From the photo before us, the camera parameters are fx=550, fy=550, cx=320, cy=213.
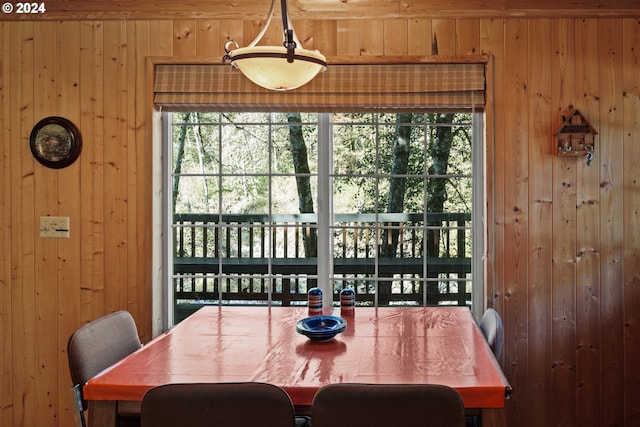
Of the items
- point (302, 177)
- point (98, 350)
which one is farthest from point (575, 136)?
point (98, 350)

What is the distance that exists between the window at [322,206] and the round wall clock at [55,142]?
1.72 ft

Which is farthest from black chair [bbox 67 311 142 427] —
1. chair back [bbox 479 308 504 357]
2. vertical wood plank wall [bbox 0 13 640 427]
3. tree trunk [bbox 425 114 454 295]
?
tree trunk [bbox 425 114 454 295]

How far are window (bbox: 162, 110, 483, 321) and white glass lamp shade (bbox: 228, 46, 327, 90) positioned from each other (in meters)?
1.25

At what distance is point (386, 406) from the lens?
1.48 metres

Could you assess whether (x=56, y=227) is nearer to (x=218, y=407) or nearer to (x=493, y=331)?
(x=218, y=407)

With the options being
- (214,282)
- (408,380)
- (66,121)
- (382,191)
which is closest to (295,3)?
(382,191)

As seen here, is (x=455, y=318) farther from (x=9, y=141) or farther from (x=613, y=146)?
(x=9, y=141)

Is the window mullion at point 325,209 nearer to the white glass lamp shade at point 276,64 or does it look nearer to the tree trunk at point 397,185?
the tree trunk at point 397,185

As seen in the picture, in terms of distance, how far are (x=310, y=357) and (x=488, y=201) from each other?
5.30 feet

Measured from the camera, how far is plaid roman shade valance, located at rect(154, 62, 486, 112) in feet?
10.4

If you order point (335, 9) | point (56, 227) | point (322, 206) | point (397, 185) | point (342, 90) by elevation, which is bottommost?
point (56, 227)

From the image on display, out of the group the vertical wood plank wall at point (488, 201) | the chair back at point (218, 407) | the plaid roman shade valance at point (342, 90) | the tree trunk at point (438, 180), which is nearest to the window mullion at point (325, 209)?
the plaid roman shade valance at point (342, 90)

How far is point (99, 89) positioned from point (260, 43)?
100 cm

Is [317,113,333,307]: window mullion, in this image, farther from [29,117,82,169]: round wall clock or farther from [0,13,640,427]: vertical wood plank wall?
[29,117,82,169]: round wall clock
